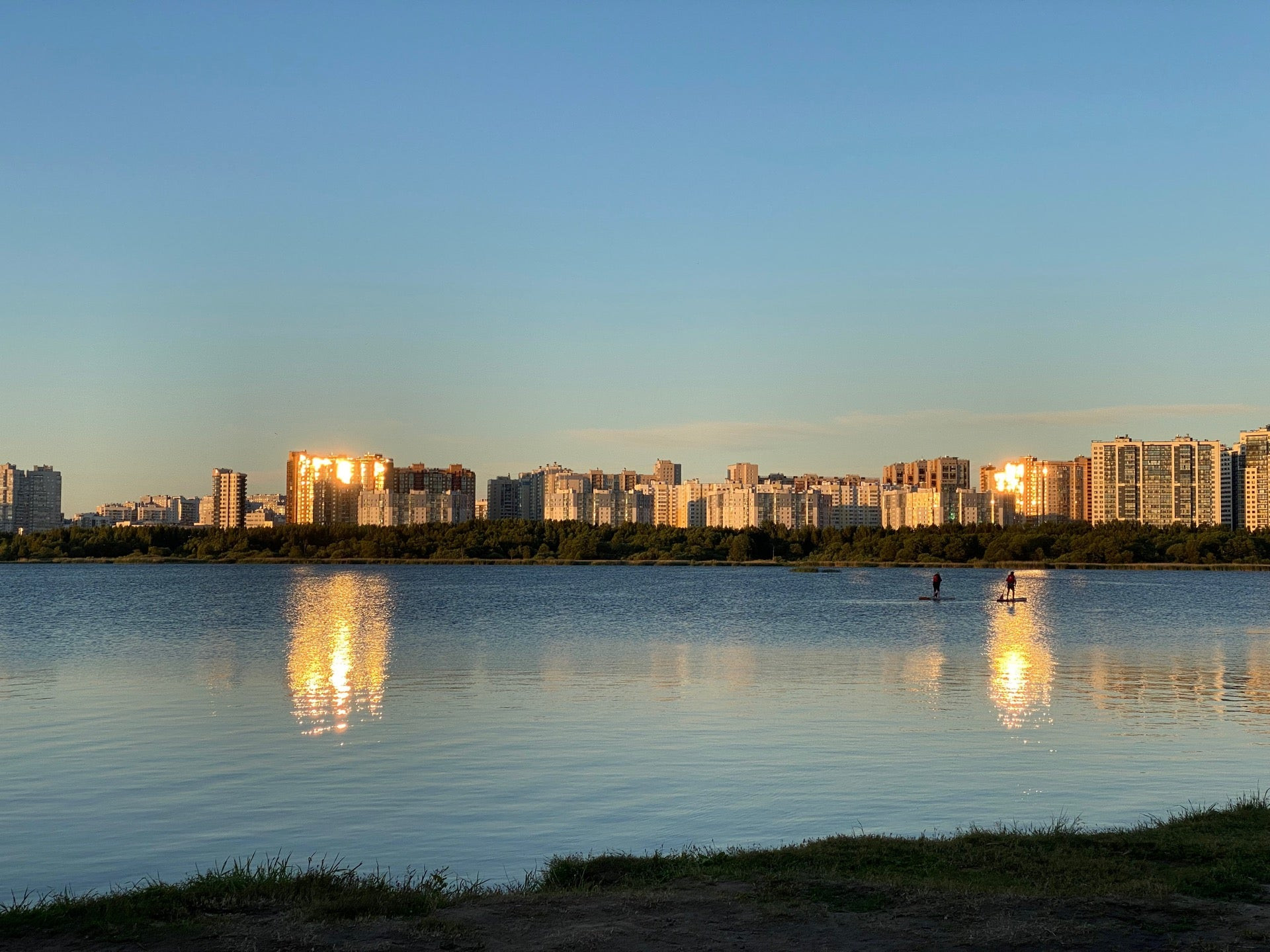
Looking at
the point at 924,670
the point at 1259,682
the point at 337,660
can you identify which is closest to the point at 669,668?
the point at 924,670

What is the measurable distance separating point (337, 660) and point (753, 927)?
2462 cm

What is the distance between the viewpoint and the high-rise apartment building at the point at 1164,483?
179875 millimetres

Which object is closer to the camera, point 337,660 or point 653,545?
point 337,660

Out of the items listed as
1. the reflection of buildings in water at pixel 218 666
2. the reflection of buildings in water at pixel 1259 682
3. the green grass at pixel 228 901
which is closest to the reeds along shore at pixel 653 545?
the reflection of buildings in water at pixel 1259 682

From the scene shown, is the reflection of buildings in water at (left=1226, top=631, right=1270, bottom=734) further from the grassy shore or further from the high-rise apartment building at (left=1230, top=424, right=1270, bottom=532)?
the high-rise apartment building at (left=1230, top=424, right=1270, bottom=532)

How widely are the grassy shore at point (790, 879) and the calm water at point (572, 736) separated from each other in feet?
4.22

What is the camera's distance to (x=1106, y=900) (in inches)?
332

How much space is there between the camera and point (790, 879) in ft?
29.7

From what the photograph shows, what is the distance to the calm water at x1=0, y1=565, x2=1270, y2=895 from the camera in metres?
12.2

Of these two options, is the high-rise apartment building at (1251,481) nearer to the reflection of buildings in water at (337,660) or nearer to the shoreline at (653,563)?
the shoreline at (653,563)

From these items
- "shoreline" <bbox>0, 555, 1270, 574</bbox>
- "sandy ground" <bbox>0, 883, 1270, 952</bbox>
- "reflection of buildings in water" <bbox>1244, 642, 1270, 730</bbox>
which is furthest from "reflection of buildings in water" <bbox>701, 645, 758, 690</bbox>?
"shoreline" <bbox>0, 555, 1270, 574</bbox>

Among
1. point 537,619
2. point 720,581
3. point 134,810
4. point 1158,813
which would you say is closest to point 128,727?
point 134,810

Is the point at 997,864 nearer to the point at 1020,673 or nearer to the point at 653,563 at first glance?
the point at 1020,673

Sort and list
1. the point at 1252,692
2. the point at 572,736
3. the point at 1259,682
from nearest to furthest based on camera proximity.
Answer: the point at 572,736 → the point at 1252,692 → the point at 1259,682
